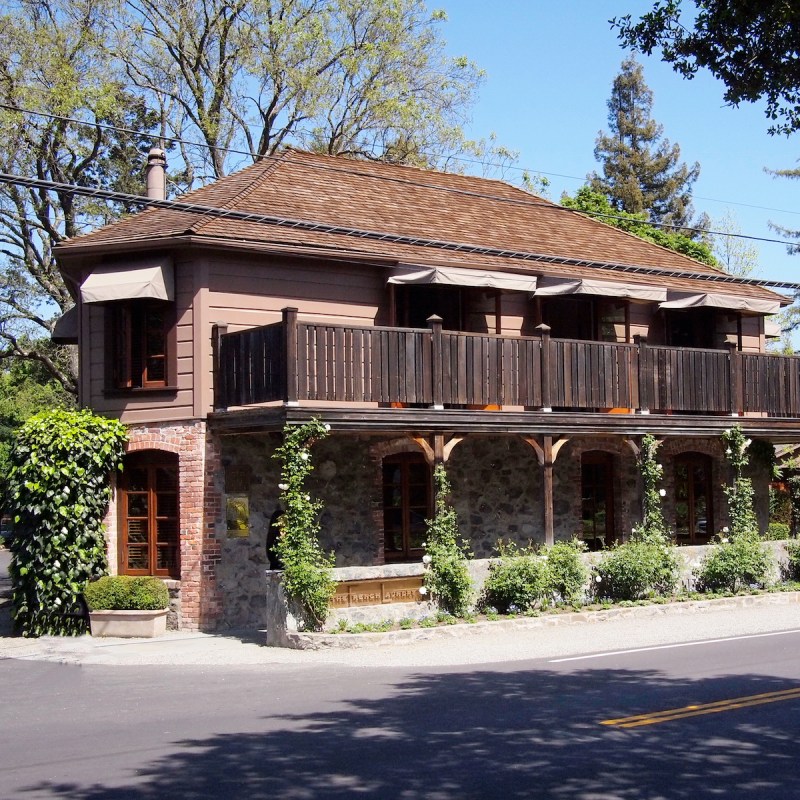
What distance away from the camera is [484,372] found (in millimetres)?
20016

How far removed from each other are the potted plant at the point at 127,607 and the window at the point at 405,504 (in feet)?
14.1

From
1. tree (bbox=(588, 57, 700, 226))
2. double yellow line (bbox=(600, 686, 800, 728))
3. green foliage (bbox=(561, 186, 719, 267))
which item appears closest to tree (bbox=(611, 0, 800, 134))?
double yellow line (bbox=(600, 686, 800, 728))

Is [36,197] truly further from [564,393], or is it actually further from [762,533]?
[762,533]

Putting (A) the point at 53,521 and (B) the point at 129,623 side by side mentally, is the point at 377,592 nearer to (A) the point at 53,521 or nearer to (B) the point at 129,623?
(B) the point at 129,623

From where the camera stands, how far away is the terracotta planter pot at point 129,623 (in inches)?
728

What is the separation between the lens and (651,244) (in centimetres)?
2830

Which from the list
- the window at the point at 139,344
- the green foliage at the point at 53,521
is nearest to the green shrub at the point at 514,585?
the window at the point at 139,344

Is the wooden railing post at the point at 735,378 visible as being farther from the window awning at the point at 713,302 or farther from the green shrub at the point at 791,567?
the green shrub at the point at 791,567

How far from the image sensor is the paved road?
8.13 meters

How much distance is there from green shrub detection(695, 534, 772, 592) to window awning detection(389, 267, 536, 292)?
5.86m

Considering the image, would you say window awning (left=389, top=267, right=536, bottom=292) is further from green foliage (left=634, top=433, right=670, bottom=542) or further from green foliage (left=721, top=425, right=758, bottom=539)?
green foliage (left=721, top=425, right=758, bottom=539)

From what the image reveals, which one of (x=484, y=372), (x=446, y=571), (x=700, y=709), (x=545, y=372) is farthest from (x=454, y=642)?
(x=700, y=709)

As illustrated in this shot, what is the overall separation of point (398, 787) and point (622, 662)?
257 inches

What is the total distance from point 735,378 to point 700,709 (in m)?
13.9
